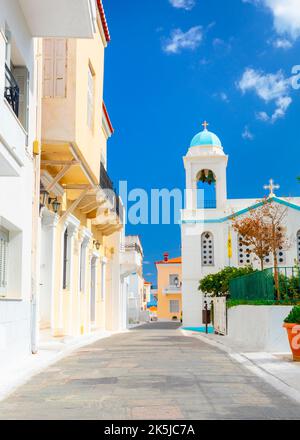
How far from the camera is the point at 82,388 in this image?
8.90 m

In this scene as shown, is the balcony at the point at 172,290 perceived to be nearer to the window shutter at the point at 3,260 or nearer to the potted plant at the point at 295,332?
the potted plant at the point at 295,332

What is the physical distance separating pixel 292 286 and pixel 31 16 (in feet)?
31.4

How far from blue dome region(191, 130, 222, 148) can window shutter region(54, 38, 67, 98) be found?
120 feet

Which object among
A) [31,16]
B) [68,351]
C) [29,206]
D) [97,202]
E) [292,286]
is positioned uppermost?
[31,16]

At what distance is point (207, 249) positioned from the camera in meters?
51.9

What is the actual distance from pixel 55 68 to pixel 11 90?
4.37 meters

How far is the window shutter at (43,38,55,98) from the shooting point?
53.0 ft

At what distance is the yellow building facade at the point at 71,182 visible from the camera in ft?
53.1

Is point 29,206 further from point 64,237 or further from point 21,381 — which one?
point 64,237

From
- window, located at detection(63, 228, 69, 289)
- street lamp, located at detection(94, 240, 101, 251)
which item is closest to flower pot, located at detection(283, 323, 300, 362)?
window, located at detection(63, 228, 69, 289)

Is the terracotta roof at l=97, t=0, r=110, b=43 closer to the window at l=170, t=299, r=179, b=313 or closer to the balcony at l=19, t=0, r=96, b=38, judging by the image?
the balcony at l=19, t=0, r=96, b=38

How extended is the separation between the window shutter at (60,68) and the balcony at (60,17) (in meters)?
2.36

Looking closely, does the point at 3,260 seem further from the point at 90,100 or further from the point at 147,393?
the point at 90,100
